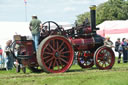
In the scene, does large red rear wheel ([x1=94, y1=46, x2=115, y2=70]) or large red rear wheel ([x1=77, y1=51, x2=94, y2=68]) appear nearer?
large red rear wheel ([x1=94, y1=46, x2=115, y2=70])

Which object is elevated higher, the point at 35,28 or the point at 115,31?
the point at 115,31

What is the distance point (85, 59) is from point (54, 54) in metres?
2.41

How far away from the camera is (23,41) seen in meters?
9.94

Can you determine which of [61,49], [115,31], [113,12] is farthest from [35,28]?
[113,12]

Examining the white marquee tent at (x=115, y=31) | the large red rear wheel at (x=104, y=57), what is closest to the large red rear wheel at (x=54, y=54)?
the large red rear wheel at (x=104, y=57)

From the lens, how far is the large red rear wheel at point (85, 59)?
11751 millimetres

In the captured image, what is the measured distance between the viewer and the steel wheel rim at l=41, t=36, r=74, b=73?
31.9 ft

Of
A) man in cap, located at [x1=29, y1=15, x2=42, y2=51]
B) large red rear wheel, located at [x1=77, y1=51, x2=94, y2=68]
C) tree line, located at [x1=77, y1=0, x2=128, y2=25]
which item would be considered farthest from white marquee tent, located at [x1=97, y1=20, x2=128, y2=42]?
tree line, located at [x1=77, y1=0, x2=128, y2=25]

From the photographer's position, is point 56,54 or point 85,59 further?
point 85,59

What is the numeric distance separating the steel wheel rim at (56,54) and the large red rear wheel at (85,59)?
1.69 m

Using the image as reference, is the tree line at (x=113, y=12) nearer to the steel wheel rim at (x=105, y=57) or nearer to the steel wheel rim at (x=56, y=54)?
the steel wheel rim at (x=105, y=57)

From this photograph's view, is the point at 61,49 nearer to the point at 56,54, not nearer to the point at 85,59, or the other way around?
the point at 56,54

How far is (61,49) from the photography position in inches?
396

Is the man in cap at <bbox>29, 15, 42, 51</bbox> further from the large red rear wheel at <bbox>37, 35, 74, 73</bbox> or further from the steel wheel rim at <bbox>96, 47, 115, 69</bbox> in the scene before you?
the steel wheel rim at <bbox>96, 47, 115, 69</bbox>
